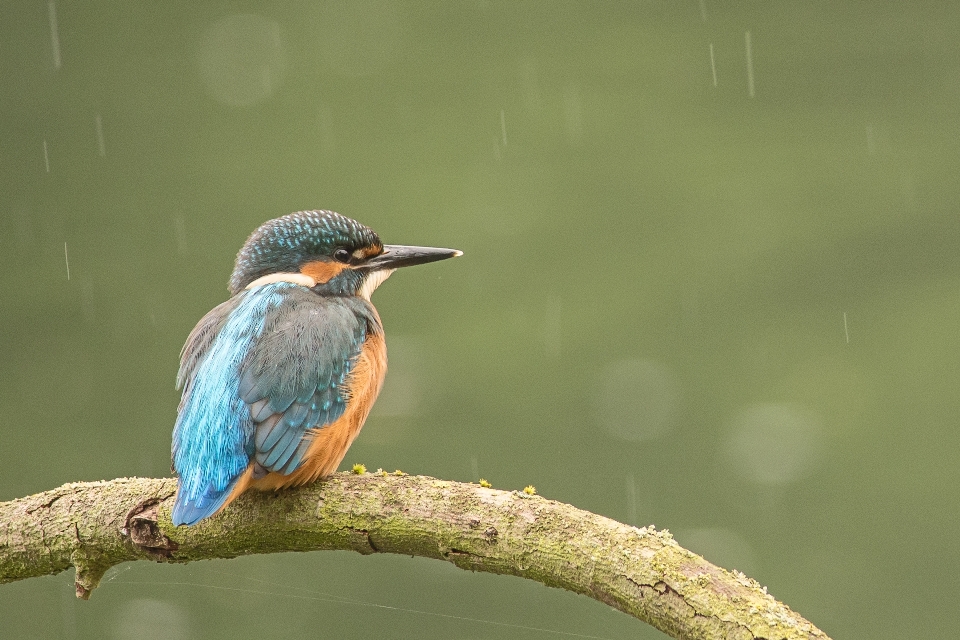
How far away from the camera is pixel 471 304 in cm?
632

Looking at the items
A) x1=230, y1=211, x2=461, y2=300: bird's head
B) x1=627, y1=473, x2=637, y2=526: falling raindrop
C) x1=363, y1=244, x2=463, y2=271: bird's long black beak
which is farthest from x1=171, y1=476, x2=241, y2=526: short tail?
x1=627, y1=473, x2=637, y2=526: falling raindrop

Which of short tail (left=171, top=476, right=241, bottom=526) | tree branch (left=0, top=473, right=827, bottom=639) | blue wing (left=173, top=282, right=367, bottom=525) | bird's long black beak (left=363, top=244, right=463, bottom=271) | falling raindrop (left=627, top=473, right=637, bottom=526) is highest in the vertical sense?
bird's long black beak (left=363, top=244, right=463, bottom=271)

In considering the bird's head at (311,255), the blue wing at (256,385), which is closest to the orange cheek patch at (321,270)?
the bird's head at (311,255)

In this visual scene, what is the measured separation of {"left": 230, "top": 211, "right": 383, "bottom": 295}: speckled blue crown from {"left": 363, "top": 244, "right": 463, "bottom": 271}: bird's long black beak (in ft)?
0.21

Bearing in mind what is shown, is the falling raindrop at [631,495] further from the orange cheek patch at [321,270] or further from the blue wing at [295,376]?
the blue wing at [295,376]

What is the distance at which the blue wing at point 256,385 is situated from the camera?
6.61 feet

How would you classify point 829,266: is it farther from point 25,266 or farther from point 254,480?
point 254,480

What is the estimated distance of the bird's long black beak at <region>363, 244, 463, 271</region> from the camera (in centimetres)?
266

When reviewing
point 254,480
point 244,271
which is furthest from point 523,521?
point 244,271

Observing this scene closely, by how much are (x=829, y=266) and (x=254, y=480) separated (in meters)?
4.71

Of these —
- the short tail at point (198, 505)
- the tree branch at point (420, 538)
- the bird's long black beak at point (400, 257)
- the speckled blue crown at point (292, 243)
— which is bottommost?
the tree branch at point (420, 538)

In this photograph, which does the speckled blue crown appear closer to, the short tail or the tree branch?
the tree branch

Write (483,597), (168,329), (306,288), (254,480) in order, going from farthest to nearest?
(168,329)
(483,597)
(306,288)
(254,480)

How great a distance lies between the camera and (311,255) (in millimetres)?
2578
